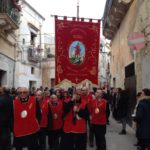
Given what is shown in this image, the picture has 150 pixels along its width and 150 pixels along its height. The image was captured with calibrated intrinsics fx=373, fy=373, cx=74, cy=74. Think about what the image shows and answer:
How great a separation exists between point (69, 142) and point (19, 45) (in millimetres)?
17668

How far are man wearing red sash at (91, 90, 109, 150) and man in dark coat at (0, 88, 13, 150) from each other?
2159 mm

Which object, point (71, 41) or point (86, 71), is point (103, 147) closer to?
point (86, 71)

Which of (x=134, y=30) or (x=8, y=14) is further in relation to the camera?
(x=8, y=14)

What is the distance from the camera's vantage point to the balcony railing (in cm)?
1658

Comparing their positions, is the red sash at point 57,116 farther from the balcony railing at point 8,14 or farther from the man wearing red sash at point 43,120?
the balcony railing at point 8,14

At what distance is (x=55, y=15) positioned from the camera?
9672 millimetres

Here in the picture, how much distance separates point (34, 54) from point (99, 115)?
20.0 m

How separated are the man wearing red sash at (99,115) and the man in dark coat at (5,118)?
216 centimetres

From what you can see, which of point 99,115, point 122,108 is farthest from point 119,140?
point 99,115

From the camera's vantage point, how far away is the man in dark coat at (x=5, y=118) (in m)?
7.32

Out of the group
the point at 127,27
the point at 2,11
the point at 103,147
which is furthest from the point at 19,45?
the point at 103,147

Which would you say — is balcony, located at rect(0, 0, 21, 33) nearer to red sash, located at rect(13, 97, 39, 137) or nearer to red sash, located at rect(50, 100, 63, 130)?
red sash, located at rect(50, 100, 63, 130)

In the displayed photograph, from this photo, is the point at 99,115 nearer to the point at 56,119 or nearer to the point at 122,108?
the point at 56,119

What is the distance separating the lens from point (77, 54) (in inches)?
373
